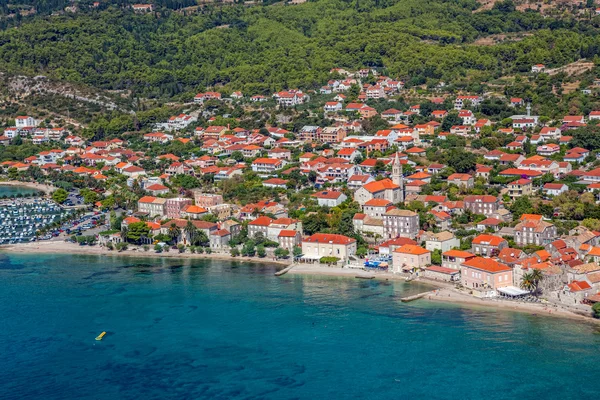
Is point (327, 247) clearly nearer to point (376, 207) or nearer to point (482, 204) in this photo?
point (376, 207)

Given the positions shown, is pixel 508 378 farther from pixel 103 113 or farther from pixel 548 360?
pixel 103 113

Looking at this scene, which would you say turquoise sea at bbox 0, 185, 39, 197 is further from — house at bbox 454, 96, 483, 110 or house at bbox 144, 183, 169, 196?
house at bbox 454, 96, 483, 110

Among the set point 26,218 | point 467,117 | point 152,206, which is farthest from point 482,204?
point 26,218

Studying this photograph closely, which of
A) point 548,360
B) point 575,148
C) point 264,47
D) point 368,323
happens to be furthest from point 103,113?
point 548,360

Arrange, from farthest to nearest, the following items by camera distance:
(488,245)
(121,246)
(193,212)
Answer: (193,212), (121,246), (488,245)

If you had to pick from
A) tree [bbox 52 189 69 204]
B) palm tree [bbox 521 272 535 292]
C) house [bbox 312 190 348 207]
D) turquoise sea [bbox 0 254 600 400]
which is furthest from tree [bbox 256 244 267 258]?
tree [bbox 52 189 69 204]

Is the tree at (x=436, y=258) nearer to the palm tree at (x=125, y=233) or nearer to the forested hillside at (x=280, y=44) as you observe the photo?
the palm tree at (x=125, y=233)
